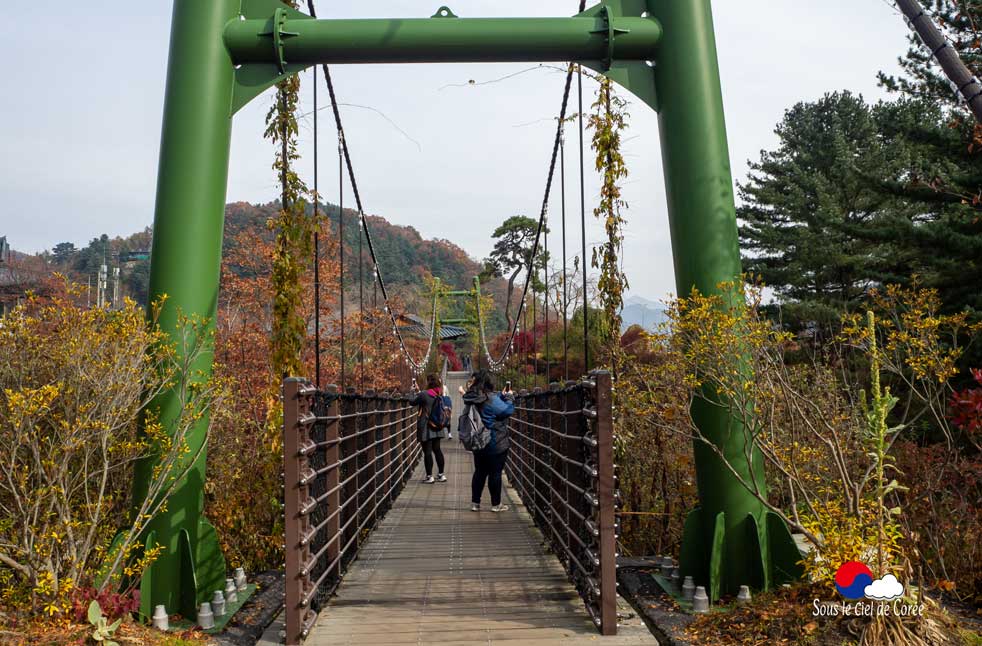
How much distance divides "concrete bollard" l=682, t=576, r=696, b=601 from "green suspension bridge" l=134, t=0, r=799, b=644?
7 cm

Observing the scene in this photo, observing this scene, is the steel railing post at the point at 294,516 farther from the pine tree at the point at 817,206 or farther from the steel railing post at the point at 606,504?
the pine tree at the point at 817,206

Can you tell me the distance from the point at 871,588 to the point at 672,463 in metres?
2.83

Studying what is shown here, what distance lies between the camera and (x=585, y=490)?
12.9 ft

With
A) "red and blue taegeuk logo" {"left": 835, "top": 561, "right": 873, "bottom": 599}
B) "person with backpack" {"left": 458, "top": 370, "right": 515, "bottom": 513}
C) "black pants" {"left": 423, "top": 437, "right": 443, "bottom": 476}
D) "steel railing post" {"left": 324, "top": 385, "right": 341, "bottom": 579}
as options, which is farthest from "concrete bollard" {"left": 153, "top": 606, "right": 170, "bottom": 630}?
"black pants" {"left": 423, "top": 437, "right": 443, "bottom": 476}

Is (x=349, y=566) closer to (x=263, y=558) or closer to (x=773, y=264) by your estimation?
(x=263, y=558)

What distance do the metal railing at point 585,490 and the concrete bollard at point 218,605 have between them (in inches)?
58.9

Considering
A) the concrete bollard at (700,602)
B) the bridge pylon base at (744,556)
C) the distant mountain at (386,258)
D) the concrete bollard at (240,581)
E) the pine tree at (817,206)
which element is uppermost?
the distant mountain at (386,258)

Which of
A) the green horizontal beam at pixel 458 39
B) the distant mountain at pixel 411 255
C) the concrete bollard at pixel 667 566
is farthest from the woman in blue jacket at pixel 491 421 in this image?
the distant mountain at pixel 411 255

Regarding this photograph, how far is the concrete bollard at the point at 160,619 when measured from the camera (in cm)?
342

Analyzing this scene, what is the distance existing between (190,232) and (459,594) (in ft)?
6.68

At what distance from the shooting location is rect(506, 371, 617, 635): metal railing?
135 inches

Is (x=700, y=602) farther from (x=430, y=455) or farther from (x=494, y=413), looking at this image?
(x=430, y=455)

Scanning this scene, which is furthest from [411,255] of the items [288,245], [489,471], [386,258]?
[288,245]

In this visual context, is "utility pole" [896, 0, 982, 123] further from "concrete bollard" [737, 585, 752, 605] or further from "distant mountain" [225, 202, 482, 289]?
"distant mountain" [225, 202, 482, 289]
